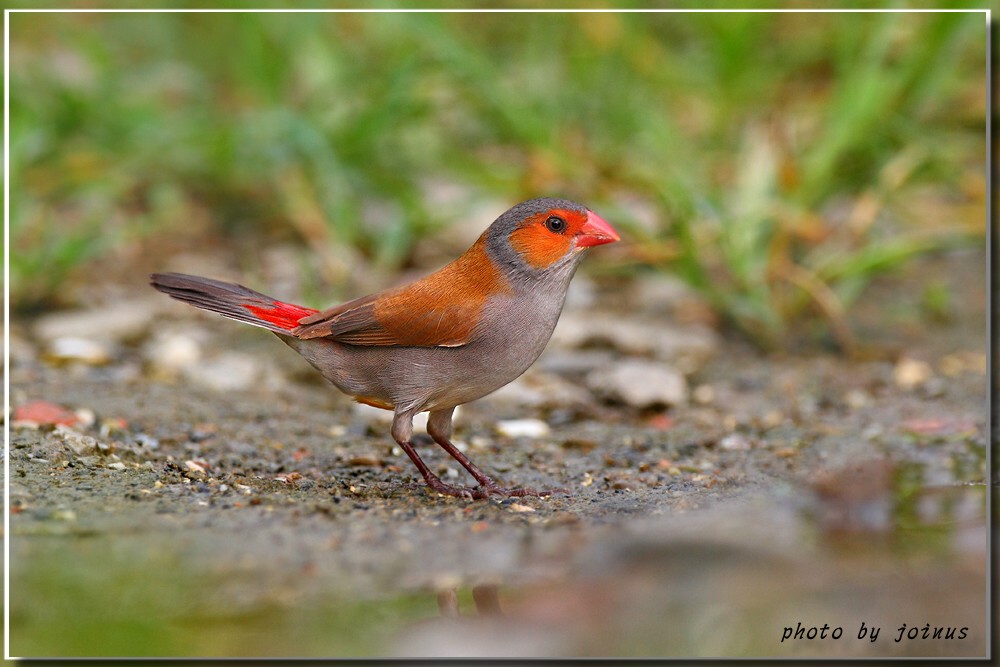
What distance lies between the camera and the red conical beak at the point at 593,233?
3533mm

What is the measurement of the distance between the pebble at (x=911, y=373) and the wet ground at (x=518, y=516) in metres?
0.01

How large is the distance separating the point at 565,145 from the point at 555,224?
2.70 m

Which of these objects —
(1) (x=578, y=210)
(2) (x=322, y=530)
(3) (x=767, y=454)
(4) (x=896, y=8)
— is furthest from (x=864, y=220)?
(2) (x=322, y=530)

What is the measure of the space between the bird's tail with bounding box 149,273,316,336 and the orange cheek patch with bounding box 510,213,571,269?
29.6 inches

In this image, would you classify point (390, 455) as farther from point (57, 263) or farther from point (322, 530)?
point (57, 263)

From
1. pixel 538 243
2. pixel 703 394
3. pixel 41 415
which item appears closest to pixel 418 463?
pixel 538 243

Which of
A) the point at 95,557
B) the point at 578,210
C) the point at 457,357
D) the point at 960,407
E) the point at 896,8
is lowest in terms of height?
the point at 960,407

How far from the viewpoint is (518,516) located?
126 inches

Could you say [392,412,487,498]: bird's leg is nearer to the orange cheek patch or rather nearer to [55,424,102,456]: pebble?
the orange cheek patch

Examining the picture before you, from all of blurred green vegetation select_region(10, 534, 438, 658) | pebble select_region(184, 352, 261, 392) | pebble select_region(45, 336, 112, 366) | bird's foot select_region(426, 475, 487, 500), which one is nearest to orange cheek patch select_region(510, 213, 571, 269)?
bird's foot select_region(426, 475, 487, 500)

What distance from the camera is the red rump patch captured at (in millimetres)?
3660

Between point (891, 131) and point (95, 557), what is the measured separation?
4.58m

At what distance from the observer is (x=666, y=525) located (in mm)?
3119

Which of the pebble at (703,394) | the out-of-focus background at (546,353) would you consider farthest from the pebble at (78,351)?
the pebble at (703,394)
